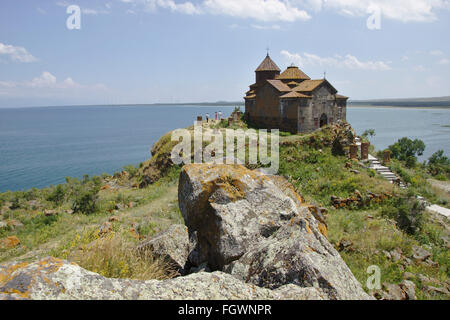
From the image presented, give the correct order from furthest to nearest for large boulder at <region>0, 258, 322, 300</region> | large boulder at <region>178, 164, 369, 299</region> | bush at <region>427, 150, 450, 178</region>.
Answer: bush at <region>427, 150, 450, 178</region> < large boulder at <region>178, 164, 369, 299</region> < large boulder at <region>0, 258, 322, 300</region>

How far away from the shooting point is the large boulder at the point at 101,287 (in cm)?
267

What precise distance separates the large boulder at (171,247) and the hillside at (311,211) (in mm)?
149

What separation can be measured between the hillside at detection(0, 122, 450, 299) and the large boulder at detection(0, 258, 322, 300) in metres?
1.45

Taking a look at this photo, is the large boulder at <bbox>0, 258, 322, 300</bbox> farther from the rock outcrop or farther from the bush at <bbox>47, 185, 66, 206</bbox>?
the bush at <bbox>47, 185, 66, 206</bbox>

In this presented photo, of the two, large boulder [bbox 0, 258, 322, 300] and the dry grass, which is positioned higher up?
large boulder [bbox 0, 258, 322, 300]

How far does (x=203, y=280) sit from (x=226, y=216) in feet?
6.47

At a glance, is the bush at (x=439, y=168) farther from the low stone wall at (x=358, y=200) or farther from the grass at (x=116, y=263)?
the grass at (x=116, y=263)

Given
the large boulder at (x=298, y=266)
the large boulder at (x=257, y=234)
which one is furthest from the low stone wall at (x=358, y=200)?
the large boulder at (x=298, y=266)

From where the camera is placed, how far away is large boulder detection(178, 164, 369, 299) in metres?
3.47

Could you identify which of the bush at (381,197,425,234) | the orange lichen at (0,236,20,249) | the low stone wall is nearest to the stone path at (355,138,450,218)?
the low stone wall

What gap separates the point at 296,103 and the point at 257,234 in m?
23.0
